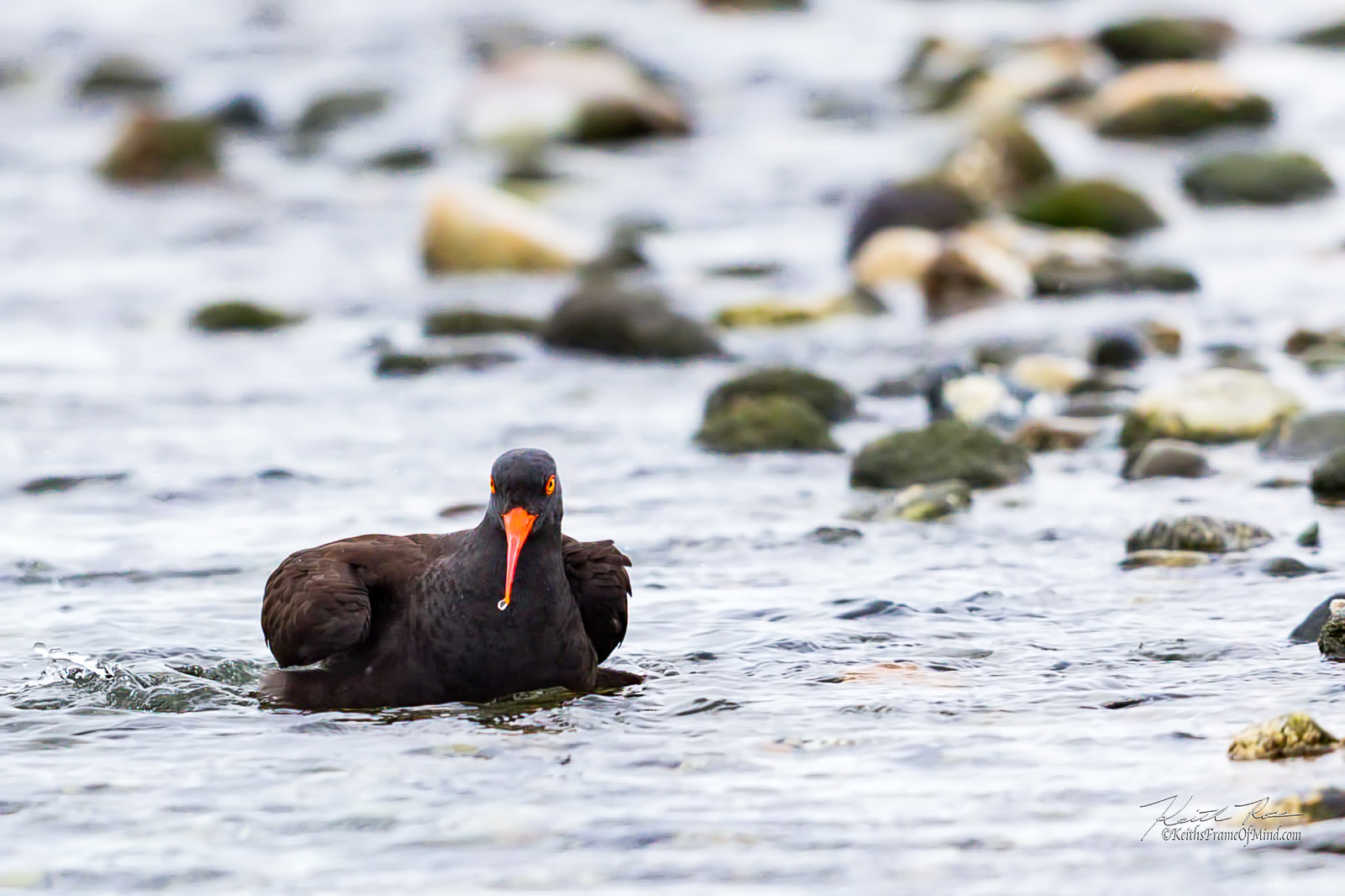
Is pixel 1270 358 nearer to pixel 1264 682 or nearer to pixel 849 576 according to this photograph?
pixel 849 576

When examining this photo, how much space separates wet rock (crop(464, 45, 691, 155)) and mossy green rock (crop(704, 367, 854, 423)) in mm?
11436

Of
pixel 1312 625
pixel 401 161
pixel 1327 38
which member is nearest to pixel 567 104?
pixel 401 161

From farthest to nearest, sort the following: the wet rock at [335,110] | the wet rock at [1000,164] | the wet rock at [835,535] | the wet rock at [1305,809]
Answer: the wet rock at [335,110] < the wet rock at [1000,164] < the wet rock at [835,535] < the wet rock at [1305,809]

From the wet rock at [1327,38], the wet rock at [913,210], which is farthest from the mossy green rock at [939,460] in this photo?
the wet rock at [1327,38]

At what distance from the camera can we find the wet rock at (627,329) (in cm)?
1195

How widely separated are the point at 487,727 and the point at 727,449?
4.19 metres

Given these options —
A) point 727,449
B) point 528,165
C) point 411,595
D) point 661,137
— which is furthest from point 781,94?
point 411,595

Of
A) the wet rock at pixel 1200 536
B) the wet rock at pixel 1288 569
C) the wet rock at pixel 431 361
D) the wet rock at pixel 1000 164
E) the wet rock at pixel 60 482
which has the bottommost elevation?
the wet rock at pixel 1288 569

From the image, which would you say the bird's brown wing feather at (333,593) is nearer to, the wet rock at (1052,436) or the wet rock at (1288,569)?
the wet rock at (1288,569)

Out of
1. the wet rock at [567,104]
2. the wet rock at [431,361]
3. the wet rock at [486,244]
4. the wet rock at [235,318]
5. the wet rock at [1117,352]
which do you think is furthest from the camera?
the wet rock at [567,104]

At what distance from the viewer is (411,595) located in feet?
18.7

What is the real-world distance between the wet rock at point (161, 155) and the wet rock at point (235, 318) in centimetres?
718

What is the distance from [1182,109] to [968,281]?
7.77 m

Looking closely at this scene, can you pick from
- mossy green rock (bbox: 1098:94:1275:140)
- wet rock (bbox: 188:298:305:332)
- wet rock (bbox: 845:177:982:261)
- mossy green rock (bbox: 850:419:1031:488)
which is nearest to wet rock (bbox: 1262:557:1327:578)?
mossy green rock (bbox: 850:419:1031:488)
